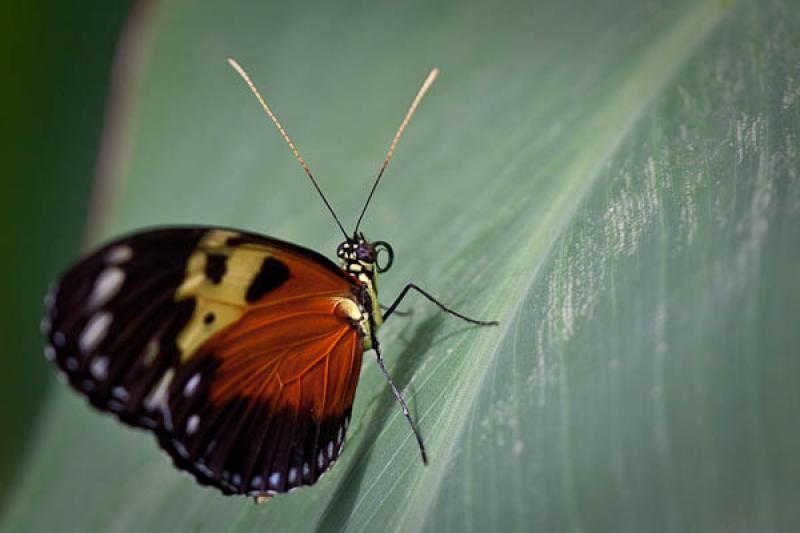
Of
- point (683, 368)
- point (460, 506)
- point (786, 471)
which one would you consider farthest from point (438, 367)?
point (786, 471)

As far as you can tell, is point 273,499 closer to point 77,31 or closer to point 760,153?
point 760,153

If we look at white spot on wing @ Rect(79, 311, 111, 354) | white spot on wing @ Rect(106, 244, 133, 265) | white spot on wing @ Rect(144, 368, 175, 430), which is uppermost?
white spot on wing @ Rect(106, 244, 133, 265)

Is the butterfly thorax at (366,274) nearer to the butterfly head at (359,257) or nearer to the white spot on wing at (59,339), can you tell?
the butterfly head at (359,257)

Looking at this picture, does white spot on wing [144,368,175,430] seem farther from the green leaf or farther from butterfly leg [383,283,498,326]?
butterfly leg [383,283,498,326]

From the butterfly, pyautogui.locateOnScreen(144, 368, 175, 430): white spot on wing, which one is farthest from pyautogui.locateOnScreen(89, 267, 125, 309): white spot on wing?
pyautogui.locateOnScreen(144, 368, 175, 430): white spot on wing

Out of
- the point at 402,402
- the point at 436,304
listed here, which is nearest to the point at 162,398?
the point at 402,402

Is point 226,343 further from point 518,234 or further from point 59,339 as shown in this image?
point 518,234
